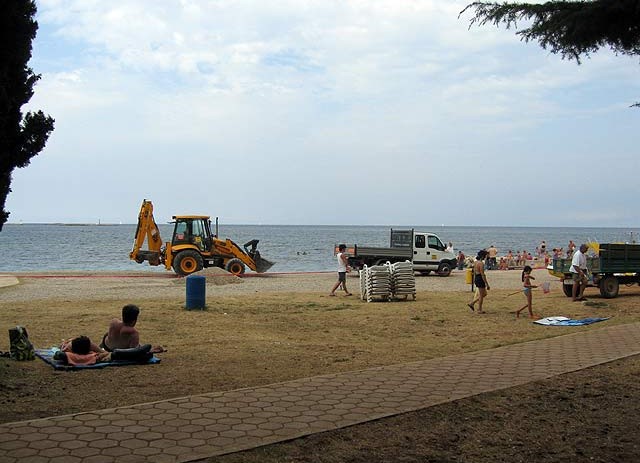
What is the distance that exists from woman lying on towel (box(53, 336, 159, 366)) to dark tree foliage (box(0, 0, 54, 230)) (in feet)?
8.46

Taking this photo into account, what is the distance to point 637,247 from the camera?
18922mm

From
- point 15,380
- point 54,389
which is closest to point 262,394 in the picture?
point 54,389

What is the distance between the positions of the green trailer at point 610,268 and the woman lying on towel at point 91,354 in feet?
44.2

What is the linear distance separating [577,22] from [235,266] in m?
24.4

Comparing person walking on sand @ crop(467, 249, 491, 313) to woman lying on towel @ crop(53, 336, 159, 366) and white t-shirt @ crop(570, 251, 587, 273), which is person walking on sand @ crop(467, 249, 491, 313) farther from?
woman lying on towel @ crop(53, 336, 159, 366)

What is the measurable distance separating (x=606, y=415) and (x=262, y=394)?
3.31m

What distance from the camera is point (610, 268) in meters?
18.3

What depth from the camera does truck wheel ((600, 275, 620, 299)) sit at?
1820cm

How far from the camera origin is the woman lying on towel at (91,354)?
8.29m

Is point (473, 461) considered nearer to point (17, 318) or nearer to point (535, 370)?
point (535, 370)

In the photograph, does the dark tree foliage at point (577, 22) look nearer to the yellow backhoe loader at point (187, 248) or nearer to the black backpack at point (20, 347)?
the black backpack at point (20, 347)

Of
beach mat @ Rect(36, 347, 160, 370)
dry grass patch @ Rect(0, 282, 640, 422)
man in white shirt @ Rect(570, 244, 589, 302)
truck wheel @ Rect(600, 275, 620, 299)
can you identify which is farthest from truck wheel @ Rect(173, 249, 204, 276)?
beach mat @ Rect(36, 347, 160, 370)

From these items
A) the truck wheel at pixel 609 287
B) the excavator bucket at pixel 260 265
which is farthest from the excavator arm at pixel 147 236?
the truck wheel at pixel 609 287

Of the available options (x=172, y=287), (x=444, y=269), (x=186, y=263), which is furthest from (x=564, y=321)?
(x=186, y=263)
